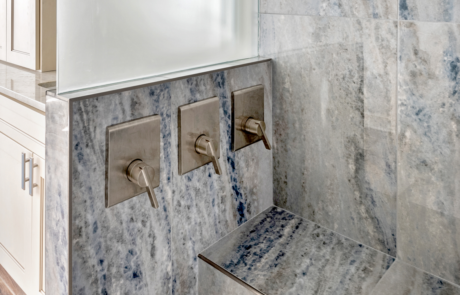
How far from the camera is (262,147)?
110 cm

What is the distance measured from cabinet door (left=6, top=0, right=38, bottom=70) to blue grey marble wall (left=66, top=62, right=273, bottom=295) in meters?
1.08

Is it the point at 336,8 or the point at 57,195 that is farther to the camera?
the point at 336,8

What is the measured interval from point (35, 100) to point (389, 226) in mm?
1070

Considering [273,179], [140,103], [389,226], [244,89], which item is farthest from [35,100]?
[389,226]

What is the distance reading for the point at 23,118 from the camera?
1.17 m

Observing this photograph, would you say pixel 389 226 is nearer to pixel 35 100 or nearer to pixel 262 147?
pixel 262 147

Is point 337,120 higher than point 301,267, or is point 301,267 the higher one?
point 337,120

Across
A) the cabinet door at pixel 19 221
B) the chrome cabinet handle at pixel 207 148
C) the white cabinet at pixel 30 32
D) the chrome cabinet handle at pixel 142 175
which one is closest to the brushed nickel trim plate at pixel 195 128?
the chrome cabinet handle at pixel 207 148

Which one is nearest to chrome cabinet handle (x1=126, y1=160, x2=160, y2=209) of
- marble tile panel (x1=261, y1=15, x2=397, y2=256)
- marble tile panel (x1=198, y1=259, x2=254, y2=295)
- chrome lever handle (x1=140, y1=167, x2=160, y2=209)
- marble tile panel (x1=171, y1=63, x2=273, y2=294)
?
chrome lever handle (x1=140, y1=167, x2=160, y2=209)

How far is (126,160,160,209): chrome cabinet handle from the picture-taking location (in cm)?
72

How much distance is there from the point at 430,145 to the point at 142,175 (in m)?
0.64

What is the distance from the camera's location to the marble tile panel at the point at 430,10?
72cm

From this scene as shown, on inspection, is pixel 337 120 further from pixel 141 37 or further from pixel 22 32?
pixel 22 32

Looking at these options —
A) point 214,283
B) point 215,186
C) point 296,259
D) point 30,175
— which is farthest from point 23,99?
point 296,259
